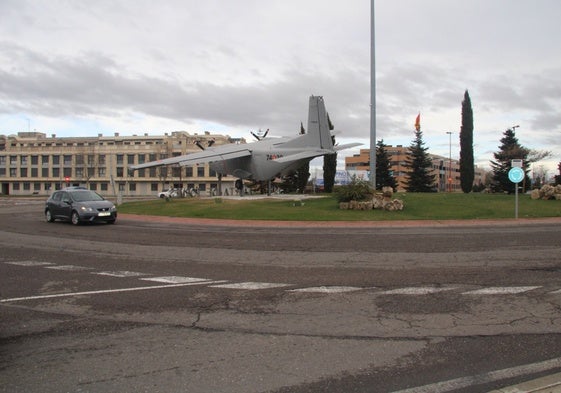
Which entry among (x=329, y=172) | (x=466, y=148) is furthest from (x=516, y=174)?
(x=329, y=172)

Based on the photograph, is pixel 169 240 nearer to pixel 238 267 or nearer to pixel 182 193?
pixel 238 267

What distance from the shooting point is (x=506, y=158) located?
53.0 metres

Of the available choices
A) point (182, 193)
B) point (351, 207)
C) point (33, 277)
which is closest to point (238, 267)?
point (33, 277)

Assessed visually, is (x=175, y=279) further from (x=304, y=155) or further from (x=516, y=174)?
(x=304, y=155)

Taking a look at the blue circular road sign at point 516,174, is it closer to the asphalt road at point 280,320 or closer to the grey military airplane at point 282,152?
the asphalt road at point 280,320

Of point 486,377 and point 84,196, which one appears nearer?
point 486,377

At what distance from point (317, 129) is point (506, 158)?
99.8 ft

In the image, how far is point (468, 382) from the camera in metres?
3.80

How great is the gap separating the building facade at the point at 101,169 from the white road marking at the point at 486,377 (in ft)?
323

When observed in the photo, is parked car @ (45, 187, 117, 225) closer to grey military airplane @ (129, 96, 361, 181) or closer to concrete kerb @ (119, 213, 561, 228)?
concrete kerb @ (119, 213, 561, 228)

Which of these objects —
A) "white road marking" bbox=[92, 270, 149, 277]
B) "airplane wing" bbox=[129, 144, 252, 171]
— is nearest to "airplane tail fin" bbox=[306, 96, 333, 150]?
"airplane wing" bbox=[129, 144, 252, 171]

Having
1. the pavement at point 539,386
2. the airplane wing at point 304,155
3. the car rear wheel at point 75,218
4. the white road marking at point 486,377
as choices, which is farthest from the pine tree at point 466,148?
the pavement at point 539,386

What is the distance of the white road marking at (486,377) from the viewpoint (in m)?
3.70

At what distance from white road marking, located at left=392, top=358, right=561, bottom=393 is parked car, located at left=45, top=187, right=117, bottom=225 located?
63.3ft
